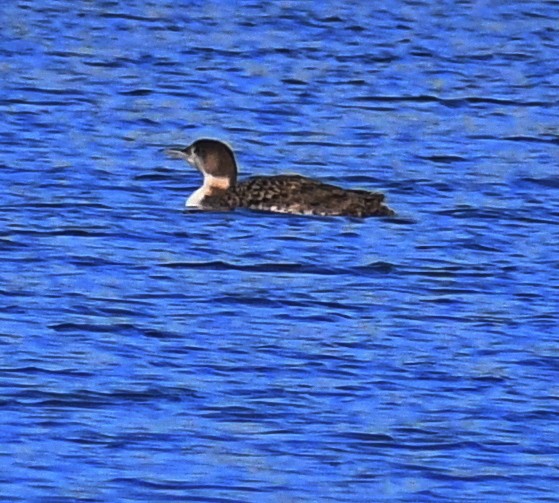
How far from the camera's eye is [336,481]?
10867mm

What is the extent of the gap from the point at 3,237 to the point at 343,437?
206 inches

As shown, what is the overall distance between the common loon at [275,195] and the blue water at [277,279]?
0.12 m

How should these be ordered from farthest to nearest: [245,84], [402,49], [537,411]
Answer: [402,49] → [245,84] → [537,411]

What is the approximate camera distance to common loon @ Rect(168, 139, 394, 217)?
17.5 metres

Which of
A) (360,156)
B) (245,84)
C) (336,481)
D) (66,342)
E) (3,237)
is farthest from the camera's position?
(245,84)

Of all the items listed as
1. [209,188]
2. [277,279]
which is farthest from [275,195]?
[277,279]

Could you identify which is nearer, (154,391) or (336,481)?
(336,481)

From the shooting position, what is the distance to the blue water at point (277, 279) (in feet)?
36.7

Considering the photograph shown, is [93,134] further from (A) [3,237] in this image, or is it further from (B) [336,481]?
(B) [336,481]

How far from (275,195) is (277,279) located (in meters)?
2.59

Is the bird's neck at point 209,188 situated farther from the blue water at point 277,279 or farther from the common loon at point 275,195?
the blue water at point 277,279

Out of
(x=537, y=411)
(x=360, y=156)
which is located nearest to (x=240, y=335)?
(x=537, y=411)

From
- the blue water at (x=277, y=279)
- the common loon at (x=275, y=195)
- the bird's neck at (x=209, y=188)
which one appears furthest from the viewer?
the bird's neck at (x=209, y=188)

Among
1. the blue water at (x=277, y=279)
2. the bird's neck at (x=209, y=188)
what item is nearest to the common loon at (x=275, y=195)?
the bird's neck at (x=209, y=188)
